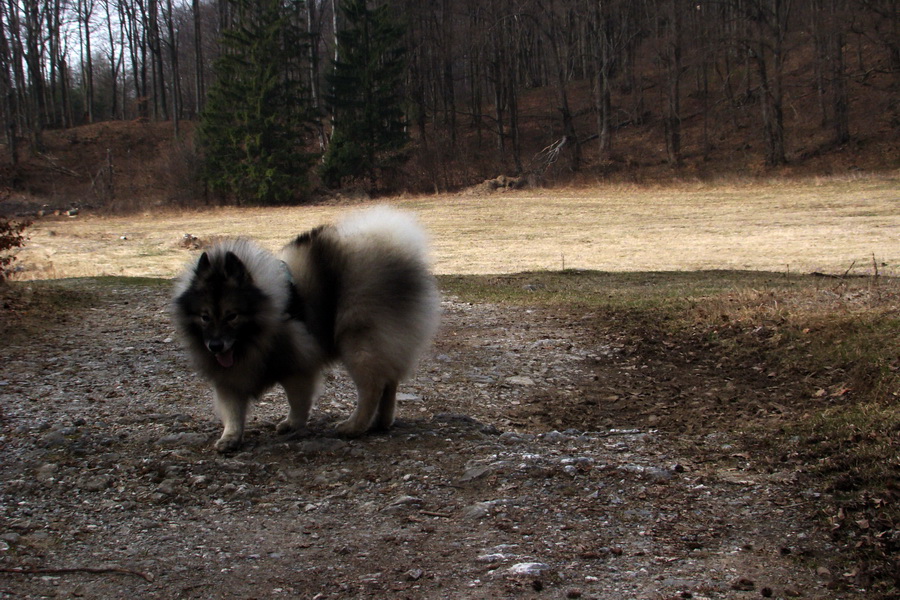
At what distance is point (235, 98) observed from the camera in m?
43.1

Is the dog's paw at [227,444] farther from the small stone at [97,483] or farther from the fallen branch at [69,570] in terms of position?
the fallen branch at [69,570]

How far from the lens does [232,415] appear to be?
553 cm

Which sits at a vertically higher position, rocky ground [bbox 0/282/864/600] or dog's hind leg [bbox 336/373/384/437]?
dog's hind leg [bbox 336/373/384/437]

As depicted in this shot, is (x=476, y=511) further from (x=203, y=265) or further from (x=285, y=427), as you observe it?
(x=203, y=265)

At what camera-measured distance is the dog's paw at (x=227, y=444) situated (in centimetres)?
543

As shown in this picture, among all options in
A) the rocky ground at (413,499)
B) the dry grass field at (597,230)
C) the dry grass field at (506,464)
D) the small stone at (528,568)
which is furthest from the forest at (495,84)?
the small stone at (528,568)

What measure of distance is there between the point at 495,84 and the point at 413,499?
47.8m

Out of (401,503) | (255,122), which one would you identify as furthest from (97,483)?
(255,122)

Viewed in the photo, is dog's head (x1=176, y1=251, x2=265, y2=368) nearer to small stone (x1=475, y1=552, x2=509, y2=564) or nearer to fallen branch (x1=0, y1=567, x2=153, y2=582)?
fallen branch (x1=0, y1=567, x2=153, y2=582)

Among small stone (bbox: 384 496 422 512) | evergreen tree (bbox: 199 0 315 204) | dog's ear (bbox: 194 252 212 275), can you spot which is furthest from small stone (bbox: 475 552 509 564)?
evergreen tree (bbox: 199 0 315 204)

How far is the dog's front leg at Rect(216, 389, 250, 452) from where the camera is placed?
5.49m

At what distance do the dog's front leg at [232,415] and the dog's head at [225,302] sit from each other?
26 centimetres

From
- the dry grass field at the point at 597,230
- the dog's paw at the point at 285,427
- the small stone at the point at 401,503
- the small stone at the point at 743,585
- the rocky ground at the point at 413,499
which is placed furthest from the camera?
the dry grass field at the point at 597,230

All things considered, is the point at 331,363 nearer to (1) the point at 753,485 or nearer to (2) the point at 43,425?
(2) the point at 43,425
